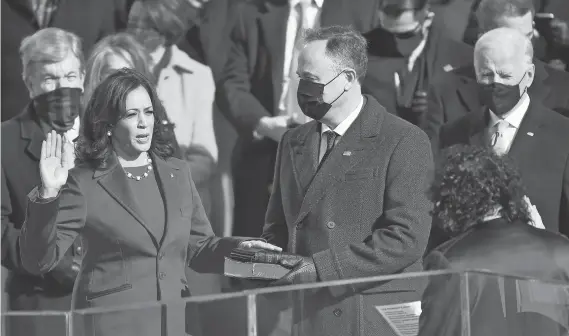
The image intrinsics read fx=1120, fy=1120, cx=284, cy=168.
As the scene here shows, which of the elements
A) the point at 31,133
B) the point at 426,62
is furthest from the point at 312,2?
the point at 31,133

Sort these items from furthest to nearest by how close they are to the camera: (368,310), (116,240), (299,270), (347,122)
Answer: (116,240)
(347,122)
(299,270)
(368,310)

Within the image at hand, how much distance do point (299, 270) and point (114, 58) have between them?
81.4 inches

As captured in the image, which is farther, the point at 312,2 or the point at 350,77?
the point at 312,2

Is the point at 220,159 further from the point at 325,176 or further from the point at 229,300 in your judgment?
the point at 229,300

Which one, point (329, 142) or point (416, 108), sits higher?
point (329, 142)

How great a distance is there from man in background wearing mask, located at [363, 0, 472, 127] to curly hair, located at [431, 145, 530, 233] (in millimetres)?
860

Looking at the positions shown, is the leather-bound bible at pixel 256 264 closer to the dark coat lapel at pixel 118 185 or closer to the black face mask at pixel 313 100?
the dark coat lapel at pixel 118 185

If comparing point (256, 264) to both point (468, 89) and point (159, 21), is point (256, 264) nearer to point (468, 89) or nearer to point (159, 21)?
point (468, 89)

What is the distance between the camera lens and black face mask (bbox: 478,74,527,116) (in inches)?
213

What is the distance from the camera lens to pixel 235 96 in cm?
570

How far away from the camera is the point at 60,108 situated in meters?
5.84

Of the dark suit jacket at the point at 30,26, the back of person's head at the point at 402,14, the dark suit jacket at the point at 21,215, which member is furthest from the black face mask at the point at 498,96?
the dark suit jacket at the point at 21,215

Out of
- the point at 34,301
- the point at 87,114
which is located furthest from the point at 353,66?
the point at 34,301

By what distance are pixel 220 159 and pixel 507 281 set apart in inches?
87.1
